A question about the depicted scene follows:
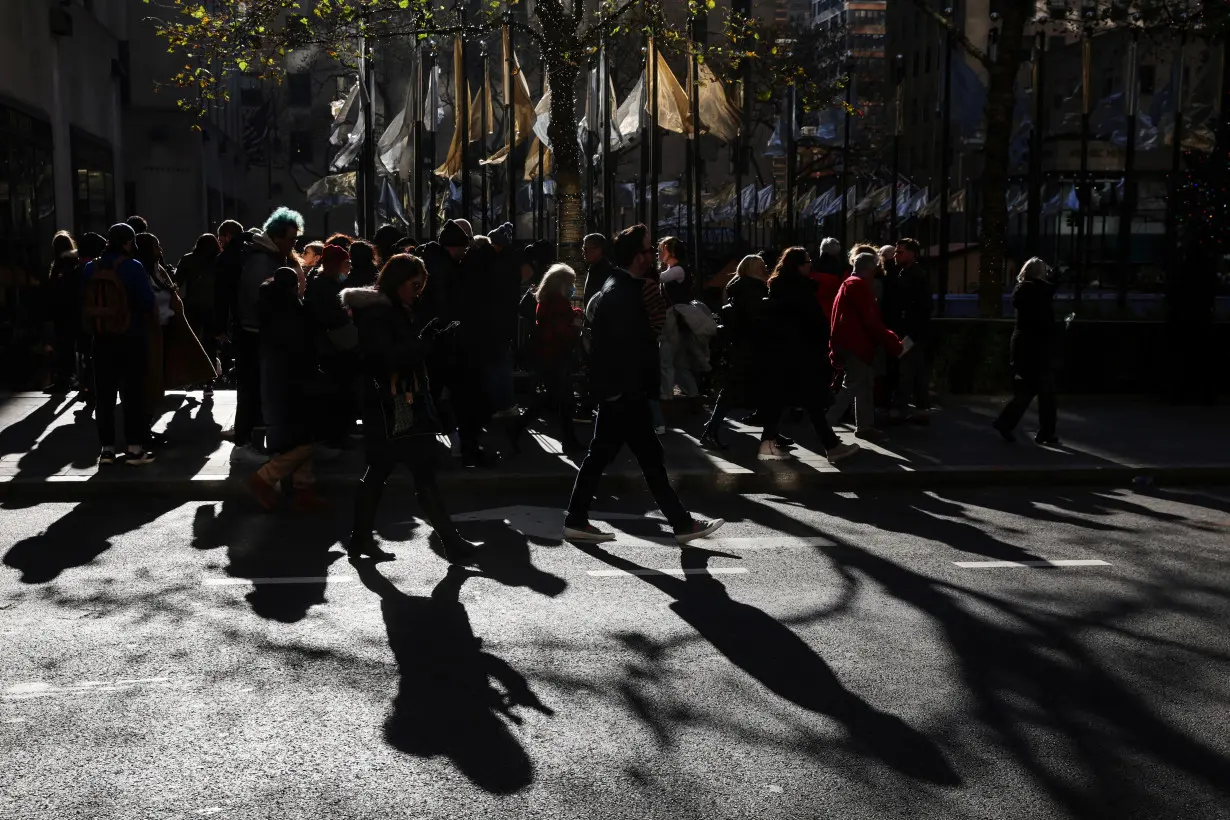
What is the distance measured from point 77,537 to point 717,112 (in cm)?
1774

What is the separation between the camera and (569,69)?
1881 cm

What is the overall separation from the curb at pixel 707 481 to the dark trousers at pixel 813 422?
499mm

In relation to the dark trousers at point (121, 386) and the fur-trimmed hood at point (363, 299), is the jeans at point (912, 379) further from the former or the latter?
the fur-trimmed hood at point (363, 299)

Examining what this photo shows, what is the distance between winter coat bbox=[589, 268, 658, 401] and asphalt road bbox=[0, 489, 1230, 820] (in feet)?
3.16

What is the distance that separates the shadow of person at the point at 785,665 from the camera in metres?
5.18

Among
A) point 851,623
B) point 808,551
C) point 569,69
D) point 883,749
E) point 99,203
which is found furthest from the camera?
point 99,203

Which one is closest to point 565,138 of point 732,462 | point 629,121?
point 732,462

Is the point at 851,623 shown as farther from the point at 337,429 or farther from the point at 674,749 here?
the point at 337,429

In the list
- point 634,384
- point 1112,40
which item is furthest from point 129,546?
point 1112,40

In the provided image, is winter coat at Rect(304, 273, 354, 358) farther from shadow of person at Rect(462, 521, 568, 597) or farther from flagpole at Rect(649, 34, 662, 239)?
flagpole at Rect(649, 34, 662, 239)

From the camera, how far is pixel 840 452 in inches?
476

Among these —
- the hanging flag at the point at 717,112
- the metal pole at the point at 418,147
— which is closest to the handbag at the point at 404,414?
the metal pole at the point at 418,147

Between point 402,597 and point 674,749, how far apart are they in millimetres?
2726

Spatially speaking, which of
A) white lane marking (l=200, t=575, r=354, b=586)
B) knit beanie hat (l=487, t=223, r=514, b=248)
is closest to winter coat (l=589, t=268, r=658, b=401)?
white lane marking (l=200, t=575, r=354, b=586)
